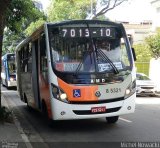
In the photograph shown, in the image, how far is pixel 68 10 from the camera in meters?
43.9

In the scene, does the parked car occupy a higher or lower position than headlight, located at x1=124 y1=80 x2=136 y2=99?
lower

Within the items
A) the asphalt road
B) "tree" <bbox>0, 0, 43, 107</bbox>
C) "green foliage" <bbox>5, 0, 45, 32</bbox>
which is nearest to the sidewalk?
the asphalt road

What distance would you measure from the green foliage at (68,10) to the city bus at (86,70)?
1232 inches

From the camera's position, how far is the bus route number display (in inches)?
480

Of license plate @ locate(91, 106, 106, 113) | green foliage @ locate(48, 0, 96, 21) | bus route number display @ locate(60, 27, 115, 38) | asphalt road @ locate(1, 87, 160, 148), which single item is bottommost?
asphalt road @ locate(1, 87, 160, 148)

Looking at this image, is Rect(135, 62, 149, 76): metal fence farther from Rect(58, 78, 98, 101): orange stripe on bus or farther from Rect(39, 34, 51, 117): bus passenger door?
Rect(58, 78, 98, 101): orange stripe on bus

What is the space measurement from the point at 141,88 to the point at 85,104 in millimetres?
16511

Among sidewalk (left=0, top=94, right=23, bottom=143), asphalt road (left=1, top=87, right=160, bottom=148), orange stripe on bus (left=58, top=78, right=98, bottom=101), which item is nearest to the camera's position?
sidewalk (left=0, top=94, right=23, bottom=143)

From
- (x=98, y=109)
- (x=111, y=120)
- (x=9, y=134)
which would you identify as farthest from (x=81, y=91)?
(x=111, y=120)

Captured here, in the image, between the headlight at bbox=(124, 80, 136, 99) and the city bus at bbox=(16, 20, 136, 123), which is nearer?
the city bus at bbox=(16, 20, 136, 123)

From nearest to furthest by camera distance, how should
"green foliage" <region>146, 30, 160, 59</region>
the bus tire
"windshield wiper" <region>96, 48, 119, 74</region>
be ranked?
"windshield wiper" <region>96, 48, 119, 74</region> → the bus tire → "green foliage" <region>146, 30, 160, 59</region>

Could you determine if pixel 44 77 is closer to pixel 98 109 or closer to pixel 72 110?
pixel 72 110

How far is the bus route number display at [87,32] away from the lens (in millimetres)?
12203

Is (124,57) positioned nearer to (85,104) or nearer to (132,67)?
(132,67)
